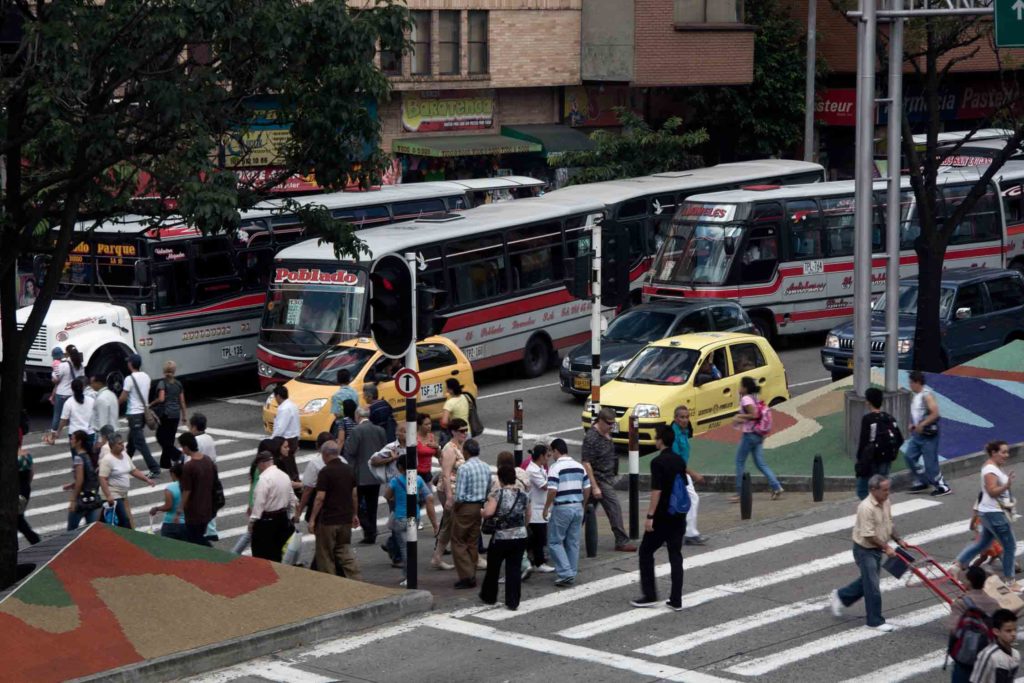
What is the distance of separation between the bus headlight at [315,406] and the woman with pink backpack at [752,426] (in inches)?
265

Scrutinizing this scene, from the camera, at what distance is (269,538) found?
1546cm

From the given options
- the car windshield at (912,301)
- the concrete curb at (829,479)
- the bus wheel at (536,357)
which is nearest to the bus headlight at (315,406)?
the concrete curb at (829,479)

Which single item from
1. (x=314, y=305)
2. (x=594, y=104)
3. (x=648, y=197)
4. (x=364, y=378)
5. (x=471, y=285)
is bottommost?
(x=364, y=378)

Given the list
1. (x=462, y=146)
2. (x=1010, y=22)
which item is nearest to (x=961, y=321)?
(x=1010, y=22)

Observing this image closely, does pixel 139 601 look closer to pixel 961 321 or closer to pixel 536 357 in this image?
pixel 536 357

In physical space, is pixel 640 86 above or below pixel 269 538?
above

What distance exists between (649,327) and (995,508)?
12.3 meters

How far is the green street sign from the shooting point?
18312 millimetres

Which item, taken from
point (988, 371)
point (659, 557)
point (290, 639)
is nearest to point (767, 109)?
point (988, 371)

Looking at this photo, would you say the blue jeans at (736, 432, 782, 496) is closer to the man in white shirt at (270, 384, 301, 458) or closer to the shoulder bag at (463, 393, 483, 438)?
the shoulder bag at (463, 393, 483, 438)

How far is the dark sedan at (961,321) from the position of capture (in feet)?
87.2

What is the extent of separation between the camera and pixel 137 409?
21.8 meters

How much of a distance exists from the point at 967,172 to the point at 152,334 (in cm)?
2033

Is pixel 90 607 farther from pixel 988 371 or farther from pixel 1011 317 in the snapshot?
pixel 1011 317
